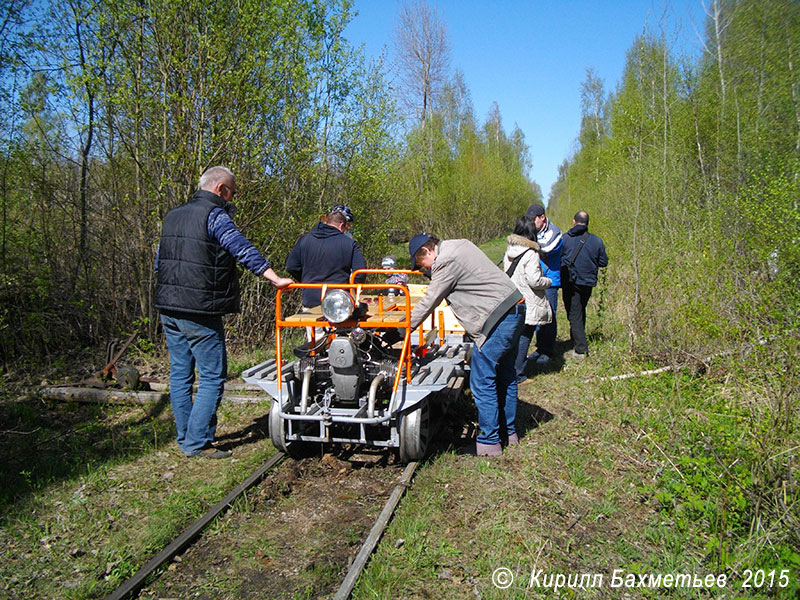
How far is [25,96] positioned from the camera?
823cm

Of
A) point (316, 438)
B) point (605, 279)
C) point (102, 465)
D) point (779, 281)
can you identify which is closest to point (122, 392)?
point (102, 465)

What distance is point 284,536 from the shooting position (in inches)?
163

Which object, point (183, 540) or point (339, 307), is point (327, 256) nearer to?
point (339, 307)

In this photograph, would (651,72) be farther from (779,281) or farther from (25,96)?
(25,96)

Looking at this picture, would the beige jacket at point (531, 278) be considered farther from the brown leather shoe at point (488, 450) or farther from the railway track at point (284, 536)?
the railway track at point (284, 536)

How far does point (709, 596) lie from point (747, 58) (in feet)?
32.3

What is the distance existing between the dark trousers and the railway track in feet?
14.5

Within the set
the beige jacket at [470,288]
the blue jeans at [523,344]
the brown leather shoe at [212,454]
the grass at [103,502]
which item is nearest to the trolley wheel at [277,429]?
the grass at [103,502]

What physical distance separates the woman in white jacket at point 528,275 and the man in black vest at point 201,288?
3068mm

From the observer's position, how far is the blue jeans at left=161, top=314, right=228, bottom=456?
207 inches

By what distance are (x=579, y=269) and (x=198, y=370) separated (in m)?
5.65

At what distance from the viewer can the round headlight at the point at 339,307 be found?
4.86 metres

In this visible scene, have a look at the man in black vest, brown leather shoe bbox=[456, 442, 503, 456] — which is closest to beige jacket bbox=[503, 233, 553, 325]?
brown leather shoe bbox=[456, 442, 503, 456]

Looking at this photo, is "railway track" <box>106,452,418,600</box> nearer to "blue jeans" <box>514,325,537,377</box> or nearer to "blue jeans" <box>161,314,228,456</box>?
"blue jeans" <box>161,314,228,456</box>
